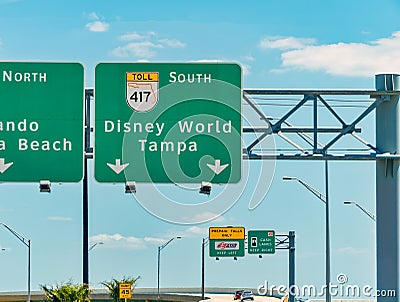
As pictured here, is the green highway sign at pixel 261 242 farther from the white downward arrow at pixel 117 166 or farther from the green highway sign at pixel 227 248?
the white downward arrow at pixel 117 166

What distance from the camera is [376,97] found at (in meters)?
25.2

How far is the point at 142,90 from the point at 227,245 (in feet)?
158

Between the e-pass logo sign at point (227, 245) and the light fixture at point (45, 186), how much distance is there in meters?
47.7

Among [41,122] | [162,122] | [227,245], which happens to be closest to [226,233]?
[227,245]

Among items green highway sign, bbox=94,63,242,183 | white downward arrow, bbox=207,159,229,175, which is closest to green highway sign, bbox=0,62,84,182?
green highway sign, bbox=94,63,242,183

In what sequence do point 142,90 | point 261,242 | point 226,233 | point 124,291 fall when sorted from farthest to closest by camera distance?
point 226,233
point 261,242
point 124,291
point 142,90

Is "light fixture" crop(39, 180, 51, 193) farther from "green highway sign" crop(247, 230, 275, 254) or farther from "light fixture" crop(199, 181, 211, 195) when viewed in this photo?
"green highway sign" crop(247, 230, 275, 254)

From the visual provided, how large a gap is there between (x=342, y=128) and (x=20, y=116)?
23.8ft

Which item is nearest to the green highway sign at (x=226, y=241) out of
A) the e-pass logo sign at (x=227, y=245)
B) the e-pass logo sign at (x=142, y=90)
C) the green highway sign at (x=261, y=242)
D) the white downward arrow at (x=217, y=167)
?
the e-pass logo sign at (x=227, y=245)

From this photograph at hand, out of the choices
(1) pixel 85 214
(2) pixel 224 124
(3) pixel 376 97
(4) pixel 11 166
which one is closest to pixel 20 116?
(4) pixel 11 166

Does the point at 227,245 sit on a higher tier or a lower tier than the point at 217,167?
lower

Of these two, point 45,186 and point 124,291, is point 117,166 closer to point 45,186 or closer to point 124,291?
point 45,186

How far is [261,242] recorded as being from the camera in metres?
69.9

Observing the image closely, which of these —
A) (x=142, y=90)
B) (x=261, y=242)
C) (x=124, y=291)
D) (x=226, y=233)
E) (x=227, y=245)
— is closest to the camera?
(x=142, y=90)
